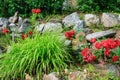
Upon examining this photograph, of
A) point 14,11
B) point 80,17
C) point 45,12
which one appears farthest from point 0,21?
point 80,17

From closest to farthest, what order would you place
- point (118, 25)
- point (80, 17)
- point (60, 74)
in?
point (60, 74), point (118, 25), point (80, 17)

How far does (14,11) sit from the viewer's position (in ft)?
27.0

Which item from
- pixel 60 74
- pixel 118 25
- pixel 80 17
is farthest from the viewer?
pixel 80 17

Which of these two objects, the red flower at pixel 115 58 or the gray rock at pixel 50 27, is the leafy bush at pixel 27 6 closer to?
the gray rock at pixel 50 27

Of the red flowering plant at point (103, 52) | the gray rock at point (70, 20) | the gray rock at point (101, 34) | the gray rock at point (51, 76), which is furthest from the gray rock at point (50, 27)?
the gray rock at point (51, 76)

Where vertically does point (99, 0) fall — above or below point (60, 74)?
above

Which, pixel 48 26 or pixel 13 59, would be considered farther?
pixel 48 26

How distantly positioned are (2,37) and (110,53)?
2489mm

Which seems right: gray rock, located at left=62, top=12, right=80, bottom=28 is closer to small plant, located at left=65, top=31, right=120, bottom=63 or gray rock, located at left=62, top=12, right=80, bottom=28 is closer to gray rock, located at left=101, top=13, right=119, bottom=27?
gray rock, located at left=101, top=13, right=119, bottom=27

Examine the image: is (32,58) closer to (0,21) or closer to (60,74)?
(60,74)

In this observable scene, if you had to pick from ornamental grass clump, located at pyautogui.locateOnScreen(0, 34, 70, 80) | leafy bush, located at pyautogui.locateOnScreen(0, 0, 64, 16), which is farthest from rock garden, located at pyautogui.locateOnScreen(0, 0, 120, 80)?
leafy bush, located at pyautogui.locateOnScreen(0, 0, 64, 16)

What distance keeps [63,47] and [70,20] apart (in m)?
1.39

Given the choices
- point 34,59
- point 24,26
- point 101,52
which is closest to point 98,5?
point 24,26

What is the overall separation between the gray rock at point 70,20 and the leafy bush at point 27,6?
470 mm
